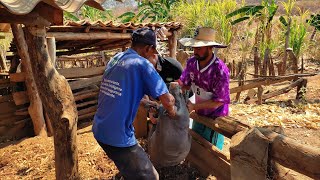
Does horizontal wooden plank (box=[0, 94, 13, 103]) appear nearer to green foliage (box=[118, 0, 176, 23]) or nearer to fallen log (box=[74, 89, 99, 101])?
fallen log (box=[74, 89, 99, 101])

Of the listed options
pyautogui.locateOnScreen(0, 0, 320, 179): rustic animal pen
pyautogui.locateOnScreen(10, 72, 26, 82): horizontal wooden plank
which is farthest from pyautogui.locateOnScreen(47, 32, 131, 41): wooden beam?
pyautogui.locateOnScreen(0, 0, 320, 179): rustic animal pen

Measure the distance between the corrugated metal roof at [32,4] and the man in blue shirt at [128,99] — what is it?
0.54m

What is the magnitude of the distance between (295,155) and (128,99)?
1.29 m

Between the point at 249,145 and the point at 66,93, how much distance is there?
5.95 ft

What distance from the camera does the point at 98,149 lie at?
5156 mm

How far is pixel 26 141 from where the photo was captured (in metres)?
6.11

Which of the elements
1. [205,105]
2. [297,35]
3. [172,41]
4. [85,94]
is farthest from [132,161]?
[297,35]

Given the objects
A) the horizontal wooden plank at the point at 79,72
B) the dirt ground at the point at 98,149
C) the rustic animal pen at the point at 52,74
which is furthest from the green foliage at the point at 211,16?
the horizontal wooden plank at the point at 79,72

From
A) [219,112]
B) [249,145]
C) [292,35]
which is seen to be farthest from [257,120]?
[292,35]

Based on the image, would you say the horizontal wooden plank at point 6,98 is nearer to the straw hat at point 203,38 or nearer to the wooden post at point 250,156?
the straw hat at point 203,38

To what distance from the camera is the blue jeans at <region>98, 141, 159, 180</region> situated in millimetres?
2504

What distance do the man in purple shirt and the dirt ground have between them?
81 centimetres

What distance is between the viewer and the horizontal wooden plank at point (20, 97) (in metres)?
6.40

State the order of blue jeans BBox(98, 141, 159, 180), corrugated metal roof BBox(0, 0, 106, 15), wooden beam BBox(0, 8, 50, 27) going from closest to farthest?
corrugated metal roof BBox(0, 0, 106, 15), blue jeans BBox(98, 141, 159, 180), wooden beam BBox(0, 8, 50, 27)
